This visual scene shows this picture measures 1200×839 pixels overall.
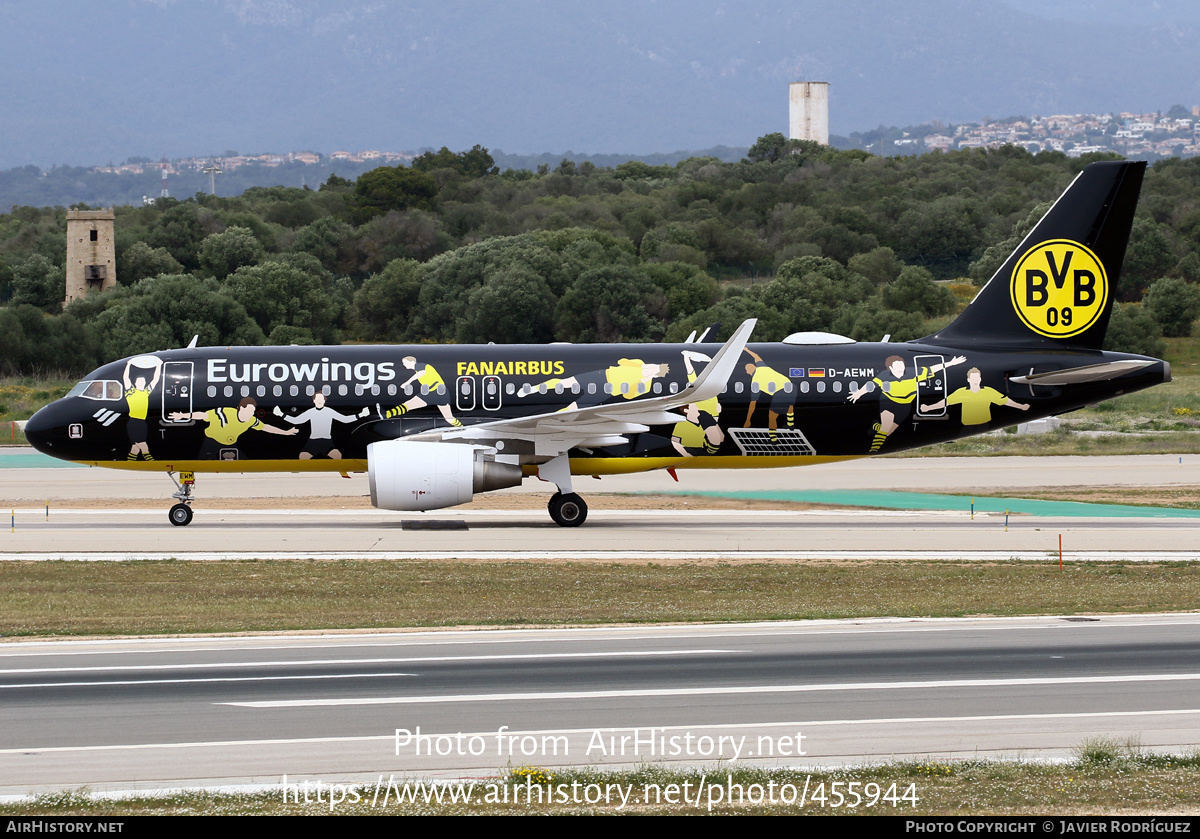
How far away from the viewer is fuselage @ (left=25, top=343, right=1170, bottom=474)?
102 feet

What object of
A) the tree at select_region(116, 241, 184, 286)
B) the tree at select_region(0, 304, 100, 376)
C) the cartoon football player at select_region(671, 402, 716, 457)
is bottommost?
the cartoon football player at select_region(671, 402, 716, 457)

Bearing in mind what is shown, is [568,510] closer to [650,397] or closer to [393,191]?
[650,397]

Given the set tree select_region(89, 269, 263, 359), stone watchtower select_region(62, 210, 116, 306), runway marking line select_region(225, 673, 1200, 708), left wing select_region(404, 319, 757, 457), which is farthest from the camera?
stone watchtower select_region(62, 210, 116, 306)

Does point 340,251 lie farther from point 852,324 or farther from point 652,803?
point 652,803

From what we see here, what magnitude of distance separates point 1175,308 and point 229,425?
71854 millimetres

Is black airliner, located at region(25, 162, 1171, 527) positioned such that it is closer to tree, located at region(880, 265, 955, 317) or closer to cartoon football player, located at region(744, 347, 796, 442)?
cartoon football player, located at region(744, 347, 796, 442)

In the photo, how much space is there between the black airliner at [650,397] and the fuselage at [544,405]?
0.03 m

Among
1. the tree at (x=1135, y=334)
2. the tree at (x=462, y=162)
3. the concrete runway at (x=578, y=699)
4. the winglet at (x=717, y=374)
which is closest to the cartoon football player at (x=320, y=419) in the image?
the winglet at (x=717, y=374)

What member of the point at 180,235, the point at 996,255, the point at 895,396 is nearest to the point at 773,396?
the point at 895,396

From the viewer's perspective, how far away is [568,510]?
103ft

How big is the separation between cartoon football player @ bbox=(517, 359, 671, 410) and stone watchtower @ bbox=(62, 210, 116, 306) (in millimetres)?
80444

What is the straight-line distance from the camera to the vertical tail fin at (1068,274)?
30938 mm

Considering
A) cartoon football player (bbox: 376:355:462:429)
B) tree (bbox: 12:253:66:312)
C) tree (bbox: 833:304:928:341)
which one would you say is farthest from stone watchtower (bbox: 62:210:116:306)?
cartoon football player (bbox: 376:355:462:429)

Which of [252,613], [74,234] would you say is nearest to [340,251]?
[74,234]
